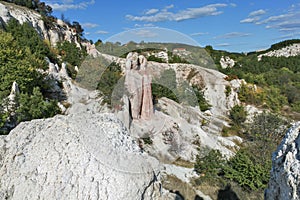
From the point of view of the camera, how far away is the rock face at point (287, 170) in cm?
189

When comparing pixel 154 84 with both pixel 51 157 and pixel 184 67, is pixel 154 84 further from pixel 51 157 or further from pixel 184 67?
pixel 51 157

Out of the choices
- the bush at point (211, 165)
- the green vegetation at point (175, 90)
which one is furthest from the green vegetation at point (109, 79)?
the bush at point (211, 165)

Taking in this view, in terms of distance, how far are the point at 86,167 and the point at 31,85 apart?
39.5 ft

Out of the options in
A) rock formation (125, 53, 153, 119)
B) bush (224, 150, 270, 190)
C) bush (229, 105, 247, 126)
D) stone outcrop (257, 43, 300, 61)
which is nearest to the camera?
rock formation (125, 53, 153, 119)

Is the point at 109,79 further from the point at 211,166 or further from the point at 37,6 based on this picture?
the point at 37,6

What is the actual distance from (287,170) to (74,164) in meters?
3.09

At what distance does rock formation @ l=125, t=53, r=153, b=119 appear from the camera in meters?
4.22

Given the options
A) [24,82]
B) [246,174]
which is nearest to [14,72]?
[24,82]

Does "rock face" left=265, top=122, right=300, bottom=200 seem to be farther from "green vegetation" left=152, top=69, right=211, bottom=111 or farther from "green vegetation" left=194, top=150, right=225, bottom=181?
"green vegetation" left=194, top=150, right=225, bottom=181

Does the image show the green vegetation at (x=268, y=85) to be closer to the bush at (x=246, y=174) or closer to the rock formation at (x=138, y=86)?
the bush at (x=246, y=174)

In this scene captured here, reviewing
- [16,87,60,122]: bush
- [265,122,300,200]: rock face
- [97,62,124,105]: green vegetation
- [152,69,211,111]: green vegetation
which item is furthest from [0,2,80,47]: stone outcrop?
[265,122,300,200]: rock face

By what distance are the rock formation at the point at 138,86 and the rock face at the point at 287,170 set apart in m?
2.53

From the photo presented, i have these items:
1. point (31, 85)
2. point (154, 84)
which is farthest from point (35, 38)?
point (154, 84)

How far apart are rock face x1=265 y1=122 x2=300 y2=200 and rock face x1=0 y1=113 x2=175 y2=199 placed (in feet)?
7.74
